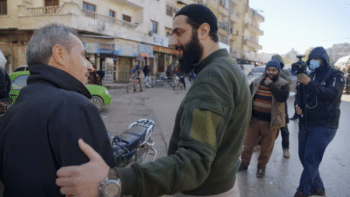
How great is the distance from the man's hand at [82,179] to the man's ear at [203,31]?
847 millimetres

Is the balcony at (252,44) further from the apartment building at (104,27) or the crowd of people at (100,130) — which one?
the crowd of people at (100,130)

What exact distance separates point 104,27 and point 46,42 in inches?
714

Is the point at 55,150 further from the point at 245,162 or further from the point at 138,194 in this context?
the point at 245,162

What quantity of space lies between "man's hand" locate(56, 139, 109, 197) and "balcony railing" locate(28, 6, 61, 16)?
18.1m

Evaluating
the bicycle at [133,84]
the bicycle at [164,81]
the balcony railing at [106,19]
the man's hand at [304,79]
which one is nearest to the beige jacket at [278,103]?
the man's hand at [304,79]

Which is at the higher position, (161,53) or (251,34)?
(251,34)

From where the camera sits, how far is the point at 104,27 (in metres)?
18.3

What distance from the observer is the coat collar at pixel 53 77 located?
1.23 meters

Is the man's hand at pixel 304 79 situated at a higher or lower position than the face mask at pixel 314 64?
lower

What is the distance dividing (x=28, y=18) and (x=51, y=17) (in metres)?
2.14

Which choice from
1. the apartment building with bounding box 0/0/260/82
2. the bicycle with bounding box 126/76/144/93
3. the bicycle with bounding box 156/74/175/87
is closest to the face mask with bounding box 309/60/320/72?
the bicycle with bounding box 126/76/144/93

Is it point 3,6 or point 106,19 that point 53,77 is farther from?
point 3,6

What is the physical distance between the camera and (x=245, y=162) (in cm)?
435

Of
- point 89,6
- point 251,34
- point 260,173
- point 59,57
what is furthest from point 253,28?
point 59,57
